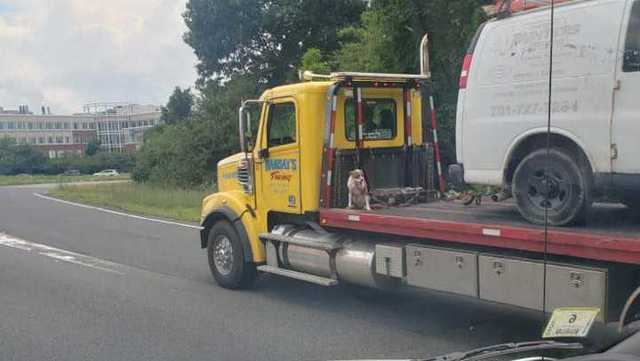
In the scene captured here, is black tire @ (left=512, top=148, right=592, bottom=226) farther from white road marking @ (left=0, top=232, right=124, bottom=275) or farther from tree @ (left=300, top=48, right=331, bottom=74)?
tree @ (left=300, top=48, right=331, bottom=74)

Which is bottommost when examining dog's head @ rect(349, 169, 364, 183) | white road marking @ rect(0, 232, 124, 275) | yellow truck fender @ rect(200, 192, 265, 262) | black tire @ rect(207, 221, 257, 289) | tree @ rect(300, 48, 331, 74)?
white road marking @ rect(0, 232, 124, 275)

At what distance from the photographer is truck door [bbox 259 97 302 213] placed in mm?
8047

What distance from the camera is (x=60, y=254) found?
12.5 metres

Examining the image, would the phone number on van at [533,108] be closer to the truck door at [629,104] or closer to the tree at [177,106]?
the truck door at [629,104]

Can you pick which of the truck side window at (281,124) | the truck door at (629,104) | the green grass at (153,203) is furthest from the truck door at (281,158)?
the green grass at (153,203)

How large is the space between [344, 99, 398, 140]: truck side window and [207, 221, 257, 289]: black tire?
1.94 m

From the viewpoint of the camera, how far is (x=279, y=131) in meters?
8.38

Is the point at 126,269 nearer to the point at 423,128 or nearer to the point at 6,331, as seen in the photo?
the point at 6,331

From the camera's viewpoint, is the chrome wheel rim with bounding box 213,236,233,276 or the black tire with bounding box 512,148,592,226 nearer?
the black tire with bounding box 512,148,592,226

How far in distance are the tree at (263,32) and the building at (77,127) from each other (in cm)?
6641

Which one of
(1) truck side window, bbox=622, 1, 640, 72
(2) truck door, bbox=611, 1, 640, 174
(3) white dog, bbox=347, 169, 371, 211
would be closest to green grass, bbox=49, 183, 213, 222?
(3) white dog, bbox=347, 169, 371, 211

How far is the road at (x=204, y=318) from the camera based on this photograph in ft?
21.0

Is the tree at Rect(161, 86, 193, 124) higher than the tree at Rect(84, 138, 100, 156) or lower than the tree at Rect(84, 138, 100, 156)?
higher

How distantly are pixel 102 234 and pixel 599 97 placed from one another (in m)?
12.1
